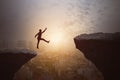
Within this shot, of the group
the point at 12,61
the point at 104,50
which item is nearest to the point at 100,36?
the point at 104,50

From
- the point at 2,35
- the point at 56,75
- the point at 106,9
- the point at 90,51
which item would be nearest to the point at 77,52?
the point at 90,51

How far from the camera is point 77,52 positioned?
509 centimetres

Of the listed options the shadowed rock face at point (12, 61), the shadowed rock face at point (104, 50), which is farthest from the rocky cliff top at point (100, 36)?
the shadowed rock face at point (12, 61)

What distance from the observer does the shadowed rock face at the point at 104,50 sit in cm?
489

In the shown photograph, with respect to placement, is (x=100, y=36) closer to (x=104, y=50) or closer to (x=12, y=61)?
(x=104, y=50)

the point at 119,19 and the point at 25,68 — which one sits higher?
the point at 119,19

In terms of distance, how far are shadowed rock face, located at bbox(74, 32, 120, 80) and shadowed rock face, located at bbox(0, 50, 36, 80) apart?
3.56ft

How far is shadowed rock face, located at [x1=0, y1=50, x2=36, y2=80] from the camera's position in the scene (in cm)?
508

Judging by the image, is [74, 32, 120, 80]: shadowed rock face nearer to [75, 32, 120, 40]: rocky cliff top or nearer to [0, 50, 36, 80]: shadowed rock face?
[75, 32, 120, 40]: rocky cliff top

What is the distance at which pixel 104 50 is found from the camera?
5.00 m

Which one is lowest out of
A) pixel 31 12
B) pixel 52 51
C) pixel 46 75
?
pixel 46 75

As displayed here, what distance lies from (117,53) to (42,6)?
1885mm

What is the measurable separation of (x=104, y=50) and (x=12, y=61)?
6.22 feet

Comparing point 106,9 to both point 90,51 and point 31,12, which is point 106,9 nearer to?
point 90,51
